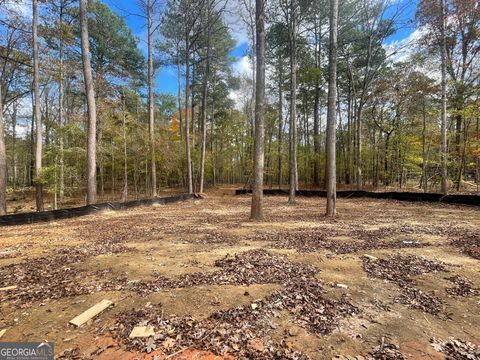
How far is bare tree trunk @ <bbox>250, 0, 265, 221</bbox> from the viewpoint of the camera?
634cm

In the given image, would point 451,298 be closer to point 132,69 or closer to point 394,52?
point 394,52

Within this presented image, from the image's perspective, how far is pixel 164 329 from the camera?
2.05 metres

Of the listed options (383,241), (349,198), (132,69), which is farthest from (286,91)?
(383,241)

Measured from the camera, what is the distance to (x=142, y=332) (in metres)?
2.00

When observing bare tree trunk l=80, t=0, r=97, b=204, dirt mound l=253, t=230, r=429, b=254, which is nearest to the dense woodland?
bare tree trunk l=80, t=0, r=97, b=204

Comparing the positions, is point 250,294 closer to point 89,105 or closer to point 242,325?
point 242,325

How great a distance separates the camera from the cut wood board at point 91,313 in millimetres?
2154

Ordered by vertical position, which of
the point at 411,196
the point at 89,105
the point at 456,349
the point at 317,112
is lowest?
the point at 456,349

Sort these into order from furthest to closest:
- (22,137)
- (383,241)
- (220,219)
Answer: (22,137) → (220,219) → (383,241)

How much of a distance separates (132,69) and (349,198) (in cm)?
1584

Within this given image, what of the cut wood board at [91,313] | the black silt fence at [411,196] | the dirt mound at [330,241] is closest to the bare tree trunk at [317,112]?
the black silt fence at [411,196]

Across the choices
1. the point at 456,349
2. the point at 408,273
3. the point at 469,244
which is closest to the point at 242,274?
the point at 456,349

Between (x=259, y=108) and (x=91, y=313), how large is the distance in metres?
5.74

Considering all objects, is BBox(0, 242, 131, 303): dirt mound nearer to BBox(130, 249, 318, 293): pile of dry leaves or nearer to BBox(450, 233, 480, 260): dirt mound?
BBox(130, 249, 318, 293): pile of dry leaves
